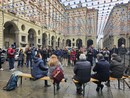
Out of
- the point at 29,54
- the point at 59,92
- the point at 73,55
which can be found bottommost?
the point at 59,92

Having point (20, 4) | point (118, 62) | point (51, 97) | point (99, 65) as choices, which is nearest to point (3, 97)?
point (51, 97)

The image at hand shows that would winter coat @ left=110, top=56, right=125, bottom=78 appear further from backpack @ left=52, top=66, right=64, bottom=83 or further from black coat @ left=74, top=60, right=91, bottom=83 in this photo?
backpack @ left=52, top=66, right=64, bottom=83

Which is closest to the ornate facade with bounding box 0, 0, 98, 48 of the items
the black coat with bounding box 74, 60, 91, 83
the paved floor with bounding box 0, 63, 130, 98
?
the paved floor with bounding box 0, 63, 130, 98

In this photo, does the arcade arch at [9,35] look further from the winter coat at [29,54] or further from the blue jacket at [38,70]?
the blue jacket at [38,70]

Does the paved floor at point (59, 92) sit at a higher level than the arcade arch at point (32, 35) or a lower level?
lower

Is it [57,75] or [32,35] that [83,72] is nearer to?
[57,75]

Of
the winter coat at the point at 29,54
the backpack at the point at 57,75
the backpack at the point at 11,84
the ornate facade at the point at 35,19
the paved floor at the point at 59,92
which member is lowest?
the paved floor at the point at 59,92

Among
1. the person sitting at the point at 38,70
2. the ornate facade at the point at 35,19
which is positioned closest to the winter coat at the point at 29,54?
the person sitting at the point at 38,70

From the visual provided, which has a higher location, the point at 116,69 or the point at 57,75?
the point at 116,69

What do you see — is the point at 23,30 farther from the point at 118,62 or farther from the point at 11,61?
the point at 118,62

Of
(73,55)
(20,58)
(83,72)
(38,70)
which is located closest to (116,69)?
(83,72)

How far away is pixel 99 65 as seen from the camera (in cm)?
689

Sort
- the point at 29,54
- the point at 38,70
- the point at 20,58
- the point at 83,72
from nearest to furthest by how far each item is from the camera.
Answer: the point at 83,72 → the point at 38,70 → the point at 29,54 → the point at 20,58

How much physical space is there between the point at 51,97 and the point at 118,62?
3013mm
